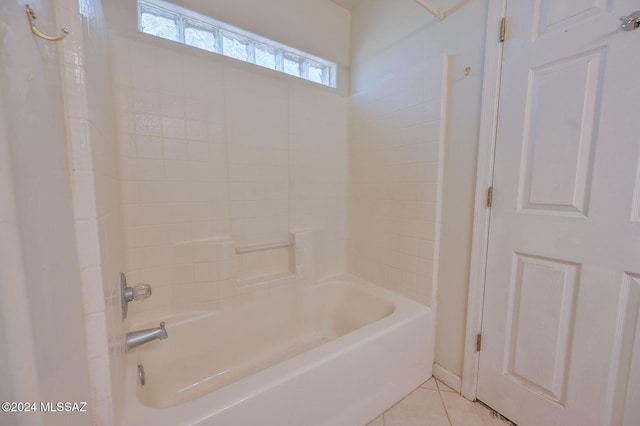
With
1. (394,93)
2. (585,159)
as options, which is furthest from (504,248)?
(394,93)

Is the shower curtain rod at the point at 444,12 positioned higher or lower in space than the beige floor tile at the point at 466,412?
higher

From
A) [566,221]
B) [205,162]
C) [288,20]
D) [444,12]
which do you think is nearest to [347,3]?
[288,20]

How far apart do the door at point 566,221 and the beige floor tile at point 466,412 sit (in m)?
0.09

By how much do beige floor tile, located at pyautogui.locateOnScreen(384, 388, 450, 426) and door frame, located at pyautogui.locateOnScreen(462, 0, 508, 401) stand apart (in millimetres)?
188

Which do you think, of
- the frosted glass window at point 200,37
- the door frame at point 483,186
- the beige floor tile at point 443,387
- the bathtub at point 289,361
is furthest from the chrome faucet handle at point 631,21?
the frosted glass window at point 200,37

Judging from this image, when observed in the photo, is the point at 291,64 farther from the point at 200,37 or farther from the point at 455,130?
the point at 455,130

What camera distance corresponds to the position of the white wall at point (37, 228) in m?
0.35

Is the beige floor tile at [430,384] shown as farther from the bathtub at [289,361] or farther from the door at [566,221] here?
the door at [566,221]

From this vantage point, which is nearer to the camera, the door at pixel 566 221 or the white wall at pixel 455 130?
the door at pixel 566 221

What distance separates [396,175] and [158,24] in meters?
1.64

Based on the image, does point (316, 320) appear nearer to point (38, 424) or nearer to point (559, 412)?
point (559, 412)

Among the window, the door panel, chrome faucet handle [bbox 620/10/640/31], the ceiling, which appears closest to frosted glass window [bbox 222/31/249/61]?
the window

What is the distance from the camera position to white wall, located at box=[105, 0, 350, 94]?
120 centimetres

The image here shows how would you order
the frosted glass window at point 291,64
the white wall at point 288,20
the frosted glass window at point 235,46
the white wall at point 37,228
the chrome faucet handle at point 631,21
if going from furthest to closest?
the frosted glass window at point 291,64 → the frosted glass window at point 235,46 → the white wall at point 288,20 → the chrome faucet handle at point 631,21 → the white wall at point 37,228
